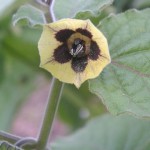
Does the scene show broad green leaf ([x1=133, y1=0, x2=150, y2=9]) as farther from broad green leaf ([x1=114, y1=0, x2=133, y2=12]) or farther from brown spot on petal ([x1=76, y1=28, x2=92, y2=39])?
brown spot on petal ([x1=76, y1=28, x2=92, y2=39])

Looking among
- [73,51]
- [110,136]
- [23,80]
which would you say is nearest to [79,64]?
[73,51]

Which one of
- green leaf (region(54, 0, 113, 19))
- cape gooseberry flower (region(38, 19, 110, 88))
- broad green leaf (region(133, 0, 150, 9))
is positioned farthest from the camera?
broad green leaf (region(133, 0, 150, 9))

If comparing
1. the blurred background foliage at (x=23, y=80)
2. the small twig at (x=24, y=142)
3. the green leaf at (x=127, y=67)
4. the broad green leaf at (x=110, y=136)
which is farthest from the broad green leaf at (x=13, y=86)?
the green leaf at (x=127, y=67)

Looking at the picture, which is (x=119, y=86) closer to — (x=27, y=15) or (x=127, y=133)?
(x=27, y=15)

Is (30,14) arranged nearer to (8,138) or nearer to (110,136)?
(8,138)

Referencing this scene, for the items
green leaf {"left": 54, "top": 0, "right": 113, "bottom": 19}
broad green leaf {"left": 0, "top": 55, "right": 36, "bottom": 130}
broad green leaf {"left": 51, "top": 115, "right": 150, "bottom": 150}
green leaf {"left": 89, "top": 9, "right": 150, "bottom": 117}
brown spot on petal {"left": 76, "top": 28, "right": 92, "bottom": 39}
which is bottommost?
broad green leaf {"left": 0, "top": 55, "right": 36, "bottom": 130}

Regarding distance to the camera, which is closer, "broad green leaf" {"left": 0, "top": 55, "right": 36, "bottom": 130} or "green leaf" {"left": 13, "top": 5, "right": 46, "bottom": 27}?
"green leaf" {"left": 13, "top": 5, "right": 46, "bottom": 27}

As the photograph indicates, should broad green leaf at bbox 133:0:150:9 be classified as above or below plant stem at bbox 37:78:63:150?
below

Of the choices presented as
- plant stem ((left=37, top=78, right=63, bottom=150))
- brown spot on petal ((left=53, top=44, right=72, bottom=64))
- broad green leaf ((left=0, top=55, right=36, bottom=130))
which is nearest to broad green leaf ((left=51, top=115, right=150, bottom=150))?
plant stem ((left=37, top=78, right=63, bottom=150))
